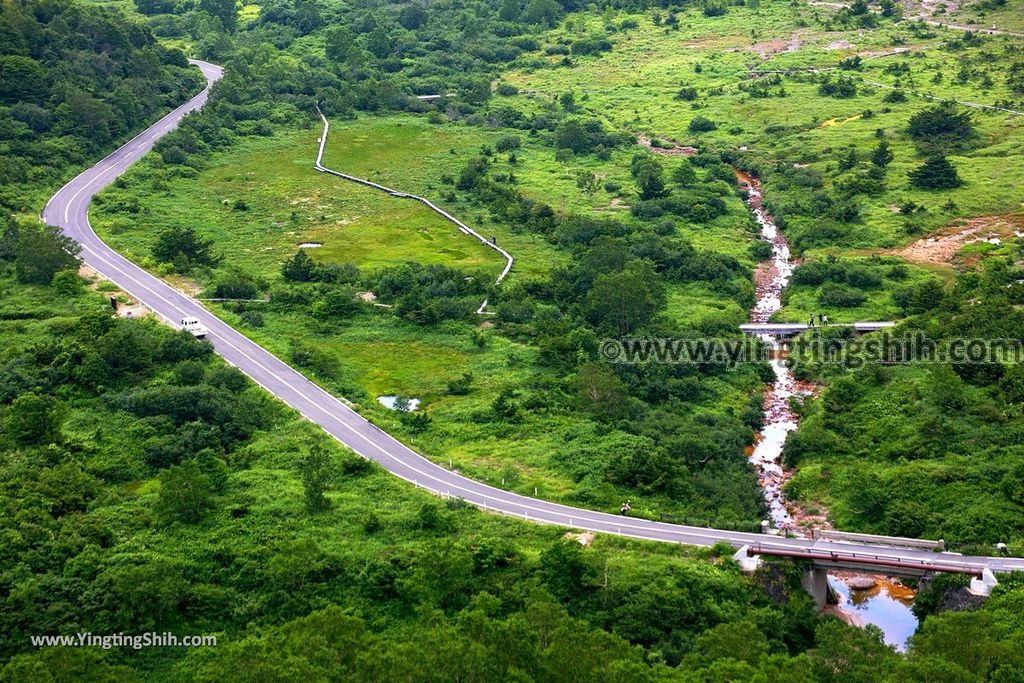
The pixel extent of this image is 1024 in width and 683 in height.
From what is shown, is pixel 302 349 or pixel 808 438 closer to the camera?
pixel 808 438

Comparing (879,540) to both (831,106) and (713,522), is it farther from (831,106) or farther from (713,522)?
(831,106)

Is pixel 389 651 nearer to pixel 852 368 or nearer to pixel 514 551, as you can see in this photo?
pixel 514 551

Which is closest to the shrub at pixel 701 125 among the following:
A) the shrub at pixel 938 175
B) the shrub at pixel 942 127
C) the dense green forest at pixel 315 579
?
the shrub at pixel 942 127

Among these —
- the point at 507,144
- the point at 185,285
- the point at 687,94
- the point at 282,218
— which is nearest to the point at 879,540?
the point at 185,285

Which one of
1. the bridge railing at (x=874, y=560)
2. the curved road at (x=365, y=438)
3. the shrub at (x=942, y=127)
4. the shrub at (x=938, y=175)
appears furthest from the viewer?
the shrub at (x=942, y=127)

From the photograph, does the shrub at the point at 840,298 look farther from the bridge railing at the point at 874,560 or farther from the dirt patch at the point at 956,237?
the bridge railing at the point at 874,560

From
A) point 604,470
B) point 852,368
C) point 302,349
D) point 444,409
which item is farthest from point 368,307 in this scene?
point 852,368

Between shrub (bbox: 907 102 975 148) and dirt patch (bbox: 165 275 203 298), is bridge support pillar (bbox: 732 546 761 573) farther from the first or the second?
shrub (bbox: 907 102 975 148)
